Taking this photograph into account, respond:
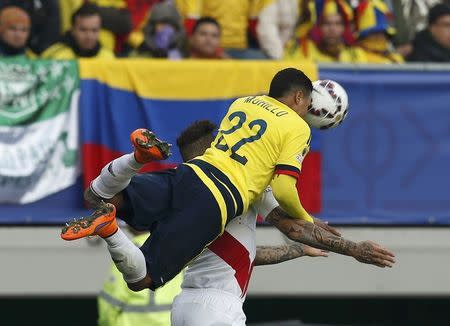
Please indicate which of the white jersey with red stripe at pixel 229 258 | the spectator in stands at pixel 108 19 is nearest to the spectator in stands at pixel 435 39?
the spectator in stands at pixel 108 19

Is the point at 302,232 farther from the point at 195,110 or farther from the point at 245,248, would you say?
the point at 195,110

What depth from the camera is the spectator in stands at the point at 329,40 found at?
12.8 meters

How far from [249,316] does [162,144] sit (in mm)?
5739

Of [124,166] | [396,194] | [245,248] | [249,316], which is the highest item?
[124,166]

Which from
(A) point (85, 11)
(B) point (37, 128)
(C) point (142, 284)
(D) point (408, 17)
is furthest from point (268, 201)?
(D) point (408, 17)

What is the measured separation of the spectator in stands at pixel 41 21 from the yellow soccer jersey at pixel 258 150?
4238mm

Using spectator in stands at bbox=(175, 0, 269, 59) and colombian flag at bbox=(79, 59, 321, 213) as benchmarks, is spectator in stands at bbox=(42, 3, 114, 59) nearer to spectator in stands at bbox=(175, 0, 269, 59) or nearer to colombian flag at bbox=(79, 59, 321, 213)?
colombian flag at bbox=(79, 59, 321, 213)

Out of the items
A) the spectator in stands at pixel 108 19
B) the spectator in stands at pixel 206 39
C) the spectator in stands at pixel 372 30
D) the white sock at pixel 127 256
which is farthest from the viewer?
the spectator in stands at pixel 372 30

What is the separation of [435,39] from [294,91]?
483 cm

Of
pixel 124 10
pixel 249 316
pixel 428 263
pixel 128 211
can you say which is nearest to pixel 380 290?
pixel 428 263

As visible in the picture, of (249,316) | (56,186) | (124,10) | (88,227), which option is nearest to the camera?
(88,227)

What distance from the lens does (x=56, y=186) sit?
38.4 feet

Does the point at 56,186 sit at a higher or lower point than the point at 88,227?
lower

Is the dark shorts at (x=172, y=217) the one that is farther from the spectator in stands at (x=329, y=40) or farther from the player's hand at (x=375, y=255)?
the spectator in stands at (x=329, y=40)
